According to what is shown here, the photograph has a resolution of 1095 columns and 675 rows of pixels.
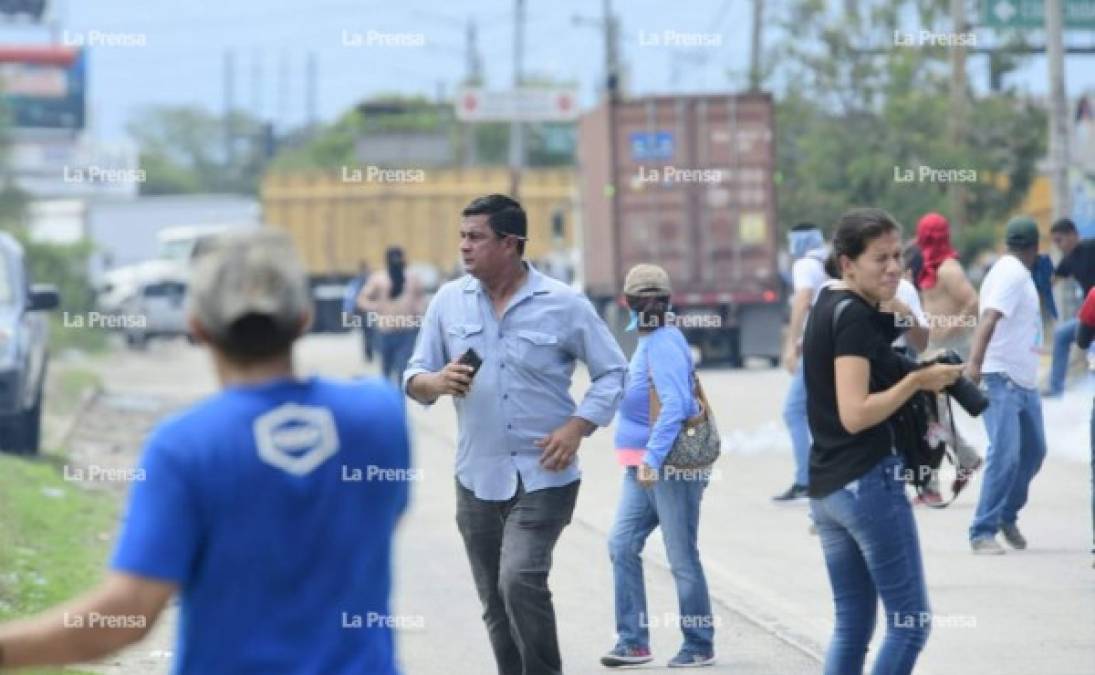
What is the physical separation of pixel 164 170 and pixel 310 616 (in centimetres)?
13934

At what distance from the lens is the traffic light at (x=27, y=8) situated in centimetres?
5547

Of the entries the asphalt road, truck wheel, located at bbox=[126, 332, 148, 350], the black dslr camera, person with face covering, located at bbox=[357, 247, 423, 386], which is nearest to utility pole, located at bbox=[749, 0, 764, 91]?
truck wheel, located at bbox=[126, 332, 148, 350]

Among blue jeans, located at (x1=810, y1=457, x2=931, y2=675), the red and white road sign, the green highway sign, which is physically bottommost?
blue jeans, located at (x1=810, y1=457, x2=931, y2=675)

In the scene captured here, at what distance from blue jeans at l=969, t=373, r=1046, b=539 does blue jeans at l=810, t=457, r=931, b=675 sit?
207 inches

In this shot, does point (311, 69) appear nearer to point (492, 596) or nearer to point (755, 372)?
point (755, 372)

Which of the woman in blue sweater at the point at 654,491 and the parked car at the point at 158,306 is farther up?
the woman in blue sweater at the point at 654,491

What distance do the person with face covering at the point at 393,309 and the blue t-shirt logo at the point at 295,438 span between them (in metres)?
15.3

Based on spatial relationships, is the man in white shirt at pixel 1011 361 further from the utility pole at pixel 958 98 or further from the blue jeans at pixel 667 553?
the utility pole at pixel 958 98

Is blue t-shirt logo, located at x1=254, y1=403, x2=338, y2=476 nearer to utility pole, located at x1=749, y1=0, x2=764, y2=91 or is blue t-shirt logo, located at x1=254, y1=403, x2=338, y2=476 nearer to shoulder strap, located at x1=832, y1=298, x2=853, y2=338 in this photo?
shoulder strap, located at x1=832, y1=298, x2=853, y2=338

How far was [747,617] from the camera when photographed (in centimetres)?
1056

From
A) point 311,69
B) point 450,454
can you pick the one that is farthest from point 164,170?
point 450,454

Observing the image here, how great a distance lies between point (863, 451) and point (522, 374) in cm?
154

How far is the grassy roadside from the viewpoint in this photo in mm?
11055

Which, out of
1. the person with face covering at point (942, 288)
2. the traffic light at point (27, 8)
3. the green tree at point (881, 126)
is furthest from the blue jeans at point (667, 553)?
the traffic light at point (27, 8)
